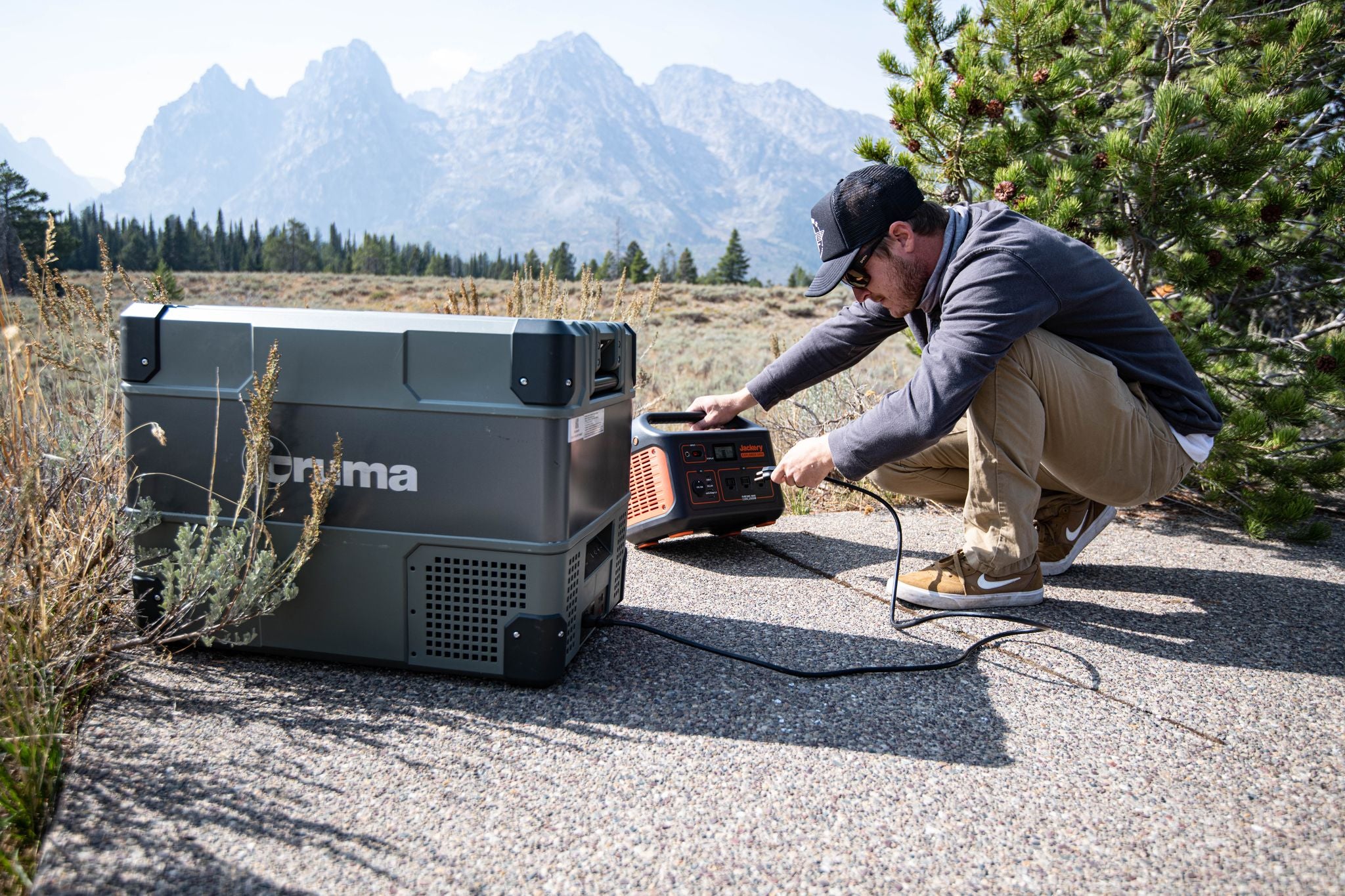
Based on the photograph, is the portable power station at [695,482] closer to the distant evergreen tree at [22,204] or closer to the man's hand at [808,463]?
the man's hand at [808,463]

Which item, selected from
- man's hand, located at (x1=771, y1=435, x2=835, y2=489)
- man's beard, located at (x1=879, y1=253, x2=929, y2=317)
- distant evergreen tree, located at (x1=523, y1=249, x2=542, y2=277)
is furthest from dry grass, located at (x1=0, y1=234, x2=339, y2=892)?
distant evergreen tree, located at (x1=523, y1=249, x2=542, y2=277)

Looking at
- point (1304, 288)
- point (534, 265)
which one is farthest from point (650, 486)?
point (1304, 288)

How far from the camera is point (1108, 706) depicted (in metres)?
1.92

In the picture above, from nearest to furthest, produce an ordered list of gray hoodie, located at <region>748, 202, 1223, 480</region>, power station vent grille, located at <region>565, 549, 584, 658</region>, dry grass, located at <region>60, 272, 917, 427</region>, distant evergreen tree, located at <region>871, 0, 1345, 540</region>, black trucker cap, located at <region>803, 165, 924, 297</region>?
power station vent grille, located at <region>565, 549, 584, 658</region> → gray hoodie, located at <region>748, 202, 1223, 480</region> → black trucker cap, located at <region>803, 165, 924, 297</region> → distant evergreen tree, located at <region>871, 0, 1345, 540</region> → dry grass, located at <region>60, 272, 917, 427</region>

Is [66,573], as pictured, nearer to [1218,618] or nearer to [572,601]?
[572,601]

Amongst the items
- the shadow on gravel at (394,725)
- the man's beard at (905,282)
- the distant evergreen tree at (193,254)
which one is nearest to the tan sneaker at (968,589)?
the shadow on gravel at (394,725)

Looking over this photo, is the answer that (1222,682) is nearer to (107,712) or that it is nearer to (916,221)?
(916,221)

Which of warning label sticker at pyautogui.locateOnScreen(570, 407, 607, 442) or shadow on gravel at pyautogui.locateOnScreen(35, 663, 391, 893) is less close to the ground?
warning label sticker at pyautogui.locateOnScreen(570, 407, 607, 442)

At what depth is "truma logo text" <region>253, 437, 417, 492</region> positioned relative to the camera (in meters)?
1.88

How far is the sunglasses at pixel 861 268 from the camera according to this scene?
7.64 feet

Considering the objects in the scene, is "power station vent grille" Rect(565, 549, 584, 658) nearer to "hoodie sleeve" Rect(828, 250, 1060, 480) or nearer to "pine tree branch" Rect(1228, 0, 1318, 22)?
"hoodie sleeve" Rect(828, 250, 1060, 480)

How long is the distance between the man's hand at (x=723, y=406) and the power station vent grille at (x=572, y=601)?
1.09 metres

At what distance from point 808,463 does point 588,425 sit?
640 millimetres

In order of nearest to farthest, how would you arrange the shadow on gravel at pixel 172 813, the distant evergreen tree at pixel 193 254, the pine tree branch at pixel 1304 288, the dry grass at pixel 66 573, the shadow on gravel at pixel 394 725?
the shadow on gravel at pixel 172 813 → the shadow on gravel at pixel 394 725 → the dry grass at pixel 66 573 → the pine tree branch at pixel 1304 288 → the distant evergreen tree at pixel 193 254
